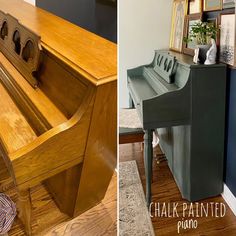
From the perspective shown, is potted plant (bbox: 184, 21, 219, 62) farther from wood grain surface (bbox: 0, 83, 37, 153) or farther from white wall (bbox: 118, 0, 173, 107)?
wood grain surface (bbox: 0, 83, 37, 153)

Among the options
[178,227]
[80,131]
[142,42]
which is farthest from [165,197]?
[142,42]

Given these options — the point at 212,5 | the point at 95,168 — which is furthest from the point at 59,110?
the point at 212,5

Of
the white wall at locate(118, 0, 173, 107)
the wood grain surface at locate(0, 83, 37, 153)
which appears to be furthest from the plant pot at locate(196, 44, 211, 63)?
the wood grain surface at locate(0, 83, 37, 153)

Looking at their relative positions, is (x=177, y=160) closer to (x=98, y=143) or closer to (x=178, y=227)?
(x=178, y=227)

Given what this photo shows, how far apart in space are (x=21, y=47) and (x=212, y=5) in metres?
0.85

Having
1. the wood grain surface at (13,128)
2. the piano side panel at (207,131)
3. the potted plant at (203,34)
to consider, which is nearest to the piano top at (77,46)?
the wood grain surface at (13,128)

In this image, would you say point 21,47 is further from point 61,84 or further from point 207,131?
point 207,131

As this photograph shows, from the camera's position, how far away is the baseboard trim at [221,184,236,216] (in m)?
1.38

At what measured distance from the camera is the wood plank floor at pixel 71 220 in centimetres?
138

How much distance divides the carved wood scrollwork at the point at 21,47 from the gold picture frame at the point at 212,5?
0.72 metres

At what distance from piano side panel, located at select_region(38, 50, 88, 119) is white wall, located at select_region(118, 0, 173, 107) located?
0.19 m

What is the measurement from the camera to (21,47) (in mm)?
1282

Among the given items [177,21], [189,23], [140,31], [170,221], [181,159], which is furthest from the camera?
[181,159]

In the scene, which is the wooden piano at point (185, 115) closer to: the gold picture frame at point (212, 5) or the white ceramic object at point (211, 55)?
the white ceramic object at point (211, 55)
